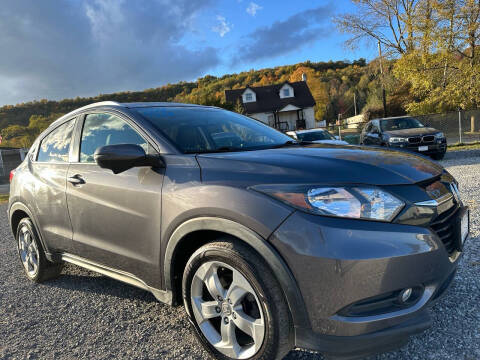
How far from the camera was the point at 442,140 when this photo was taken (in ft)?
37.2

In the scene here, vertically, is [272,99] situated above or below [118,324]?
above

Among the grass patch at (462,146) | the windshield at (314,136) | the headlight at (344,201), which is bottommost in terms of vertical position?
the grass patch at (462,146)

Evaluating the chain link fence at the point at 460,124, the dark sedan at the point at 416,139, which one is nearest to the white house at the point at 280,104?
the chain link fence at the point at 460,124

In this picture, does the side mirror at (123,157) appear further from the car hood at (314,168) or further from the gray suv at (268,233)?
the car hood at (314,168)

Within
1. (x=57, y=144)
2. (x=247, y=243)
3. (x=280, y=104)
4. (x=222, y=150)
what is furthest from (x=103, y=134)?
(x=280, y=104)

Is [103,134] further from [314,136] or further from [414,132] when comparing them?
[414,132]

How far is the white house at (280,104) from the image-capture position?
42.9 metres

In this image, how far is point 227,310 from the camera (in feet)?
6.83

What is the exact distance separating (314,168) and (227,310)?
98 cm

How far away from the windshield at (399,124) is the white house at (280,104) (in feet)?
97.3

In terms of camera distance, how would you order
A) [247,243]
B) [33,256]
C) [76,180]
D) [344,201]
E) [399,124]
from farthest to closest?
[399,124] < [33,256] < [76,180] < [247,243] < [344,201]

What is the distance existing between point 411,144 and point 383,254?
35.5 ft

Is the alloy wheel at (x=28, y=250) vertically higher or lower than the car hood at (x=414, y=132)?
lower

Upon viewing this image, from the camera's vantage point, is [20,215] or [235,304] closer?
[235,304]
